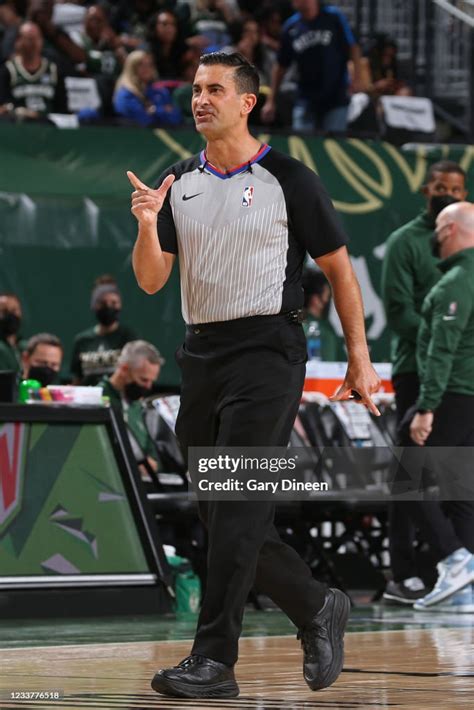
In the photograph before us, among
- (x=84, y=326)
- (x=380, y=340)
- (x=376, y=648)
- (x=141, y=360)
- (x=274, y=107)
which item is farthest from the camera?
(x=274, y=107)

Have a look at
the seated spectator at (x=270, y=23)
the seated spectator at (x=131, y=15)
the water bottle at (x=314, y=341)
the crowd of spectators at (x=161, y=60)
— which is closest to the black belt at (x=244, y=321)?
the water bottle at (x=314, y=341)

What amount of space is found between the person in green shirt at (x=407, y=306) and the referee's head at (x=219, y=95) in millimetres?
4389

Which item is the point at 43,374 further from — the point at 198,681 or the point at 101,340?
the point at 198,681

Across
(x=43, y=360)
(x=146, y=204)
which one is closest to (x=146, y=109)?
(x=43, y=360)

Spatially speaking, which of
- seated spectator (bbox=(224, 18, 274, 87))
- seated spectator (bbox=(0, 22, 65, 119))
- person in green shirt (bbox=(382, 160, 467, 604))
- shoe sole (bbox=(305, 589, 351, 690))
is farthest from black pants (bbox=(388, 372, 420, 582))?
seated spectator (bbox=(224, 18, 274, 87))

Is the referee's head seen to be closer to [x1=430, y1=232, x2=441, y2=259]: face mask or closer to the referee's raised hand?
the referee's raised hand

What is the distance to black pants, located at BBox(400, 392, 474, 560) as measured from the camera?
8922 mm

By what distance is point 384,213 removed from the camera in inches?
581

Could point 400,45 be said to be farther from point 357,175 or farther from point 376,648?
point 376,648

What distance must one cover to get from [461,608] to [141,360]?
294 cm

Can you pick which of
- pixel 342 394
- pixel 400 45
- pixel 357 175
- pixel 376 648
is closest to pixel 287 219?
pixel 342 394

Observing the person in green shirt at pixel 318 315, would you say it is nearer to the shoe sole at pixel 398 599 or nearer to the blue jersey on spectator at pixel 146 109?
the shoe sole at pixel 398 599

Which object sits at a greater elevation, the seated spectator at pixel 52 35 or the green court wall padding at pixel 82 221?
the seated spectator at pixel 52 35

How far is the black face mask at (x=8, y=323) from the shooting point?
40.6ft
